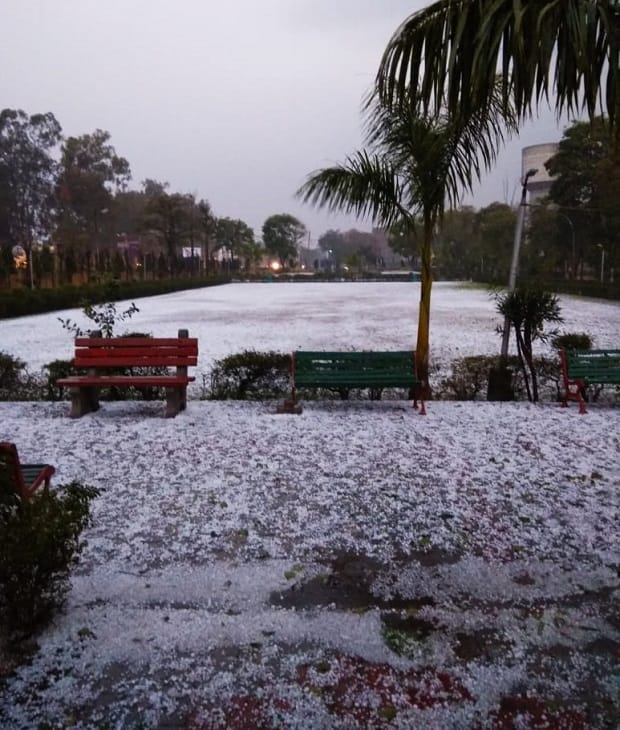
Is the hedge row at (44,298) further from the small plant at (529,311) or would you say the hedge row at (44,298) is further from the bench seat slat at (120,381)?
the small plant at (529,311)

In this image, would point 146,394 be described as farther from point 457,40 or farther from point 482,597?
point 457,40

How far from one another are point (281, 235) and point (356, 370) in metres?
106

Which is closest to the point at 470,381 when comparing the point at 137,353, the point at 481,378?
the point at 481,378

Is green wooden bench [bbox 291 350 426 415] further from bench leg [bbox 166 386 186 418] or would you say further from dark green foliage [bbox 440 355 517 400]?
bench leg [bbox 166 386 186 418]

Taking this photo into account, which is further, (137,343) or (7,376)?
(7,376)

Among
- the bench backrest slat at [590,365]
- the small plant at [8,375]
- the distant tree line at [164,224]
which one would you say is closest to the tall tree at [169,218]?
A: the distant tree line at [164,224]

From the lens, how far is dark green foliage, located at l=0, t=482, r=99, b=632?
2096 millimetres

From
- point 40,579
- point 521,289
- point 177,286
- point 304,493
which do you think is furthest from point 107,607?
point 177,286

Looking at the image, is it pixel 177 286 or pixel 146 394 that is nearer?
pixel 146 394

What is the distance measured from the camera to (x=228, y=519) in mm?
3420

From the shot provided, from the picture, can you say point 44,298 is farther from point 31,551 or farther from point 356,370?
point 31,551

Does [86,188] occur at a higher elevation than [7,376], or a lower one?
higher

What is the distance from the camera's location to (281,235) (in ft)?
356

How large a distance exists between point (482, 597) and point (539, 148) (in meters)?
51.2
